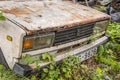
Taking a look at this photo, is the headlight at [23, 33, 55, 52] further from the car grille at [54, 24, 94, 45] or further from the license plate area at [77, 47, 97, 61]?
the license plate area at [77, 47, 97, 61]

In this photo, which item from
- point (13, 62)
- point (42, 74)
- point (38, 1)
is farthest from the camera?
A: point (38, 1)

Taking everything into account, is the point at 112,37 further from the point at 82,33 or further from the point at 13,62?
the point at 13,62

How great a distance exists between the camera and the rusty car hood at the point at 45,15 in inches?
128

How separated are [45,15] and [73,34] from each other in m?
0.54

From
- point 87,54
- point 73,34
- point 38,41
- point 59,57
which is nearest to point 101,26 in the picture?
point 87,54

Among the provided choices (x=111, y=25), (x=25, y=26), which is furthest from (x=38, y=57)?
(x=111, y=25)

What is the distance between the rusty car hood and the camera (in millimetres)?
3262

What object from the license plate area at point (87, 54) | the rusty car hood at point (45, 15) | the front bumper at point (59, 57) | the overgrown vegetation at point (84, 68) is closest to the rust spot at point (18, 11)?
the rusty car hood at point (45, 15)

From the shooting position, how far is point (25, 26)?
312 centimetres

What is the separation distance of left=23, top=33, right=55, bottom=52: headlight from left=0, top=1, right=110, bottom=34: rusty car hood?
11cm

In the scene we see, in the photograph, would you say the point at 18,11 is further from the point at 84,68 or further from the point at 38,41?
the point at 84,68

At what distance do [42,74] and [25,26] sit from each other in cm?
85

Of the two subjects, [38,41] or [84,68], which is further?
[84,68]

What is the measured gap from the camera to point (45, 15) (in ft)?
12.2
